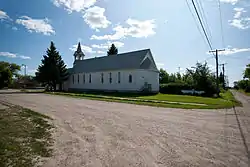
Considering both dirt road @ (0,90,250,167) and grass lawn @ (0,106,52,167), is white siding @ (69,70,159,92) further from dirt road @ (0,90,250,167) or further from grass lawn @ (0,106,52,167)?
grass lawn @ (0,106,52,167)

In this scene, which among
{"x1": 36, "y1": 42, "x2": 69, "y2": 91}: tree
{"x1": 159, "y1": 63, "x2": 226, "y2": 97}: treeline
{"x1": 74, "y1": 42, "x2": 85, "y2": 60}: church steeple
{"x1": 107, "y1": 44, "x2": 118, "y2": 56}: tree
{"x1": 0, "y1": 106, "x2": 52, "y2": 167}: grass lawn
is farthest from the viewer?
{"x1": 107, "y1": 44, "x2": 118, "y2": 56}: tree

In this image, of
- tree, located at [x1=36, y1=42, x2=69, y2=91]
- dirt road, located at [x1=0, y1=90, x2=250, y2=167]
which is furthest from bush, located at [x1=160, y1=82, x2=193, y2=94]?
dirt road, located at [x1=0, y1=90, x2=250, y2=167]

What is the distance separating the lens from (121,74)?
3741 cm

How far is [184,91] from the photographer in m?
38.0

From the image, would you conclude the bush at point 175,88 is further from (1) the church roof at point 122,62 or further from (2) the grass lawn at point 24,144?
(2) the grass lawn at point 24,144

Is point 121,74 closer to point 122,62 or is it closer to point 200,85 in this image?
point 122,62

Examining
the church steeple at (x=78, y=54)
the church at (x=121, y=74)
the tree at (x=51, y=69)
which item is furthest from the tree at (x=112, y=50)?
the tree at (x=51, y=69)

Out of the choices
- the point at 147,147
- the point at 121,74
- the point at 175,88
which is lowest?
the point at 147,147

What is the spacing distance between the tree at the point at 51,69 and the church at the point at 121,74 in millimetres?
4435

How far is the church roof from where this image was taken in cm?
3572

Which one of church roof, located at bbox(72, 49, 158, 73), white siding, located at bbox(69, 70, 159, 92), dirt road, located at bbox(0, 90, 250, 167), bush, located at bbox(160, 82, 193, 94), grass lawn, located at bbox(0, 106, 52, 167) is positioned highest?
church roof, located at bbox(72, 49, 158, 73)

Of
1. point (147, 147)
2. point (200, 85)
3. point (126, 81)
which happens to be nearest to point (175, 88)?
point (200, 85)

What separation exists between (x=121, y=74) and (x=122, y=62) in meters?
2.66

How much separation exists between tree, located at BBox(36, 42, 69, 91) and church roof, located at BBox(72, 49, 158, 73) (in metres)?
4.69
